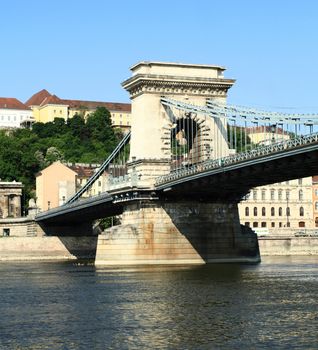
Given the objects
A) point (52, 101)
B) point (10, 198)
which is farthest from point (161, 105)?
point (52, 101)

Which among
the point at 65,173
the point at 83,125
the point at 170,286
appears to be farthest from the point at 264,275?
the point at 83,125

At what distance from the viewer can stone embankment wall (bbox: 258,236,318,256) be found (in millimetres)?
91500

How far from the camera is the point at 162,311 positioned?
34.1 m

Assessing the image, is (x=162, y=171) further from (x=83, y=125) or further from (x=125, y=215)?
(x=83, y=125)

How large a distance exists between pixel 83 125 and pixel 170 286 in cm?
12607

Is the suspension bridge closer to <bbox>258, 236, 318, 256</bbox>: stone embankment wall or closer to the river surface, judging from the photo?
the river surface

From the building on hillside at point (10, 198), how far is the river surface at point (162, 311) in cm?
6697

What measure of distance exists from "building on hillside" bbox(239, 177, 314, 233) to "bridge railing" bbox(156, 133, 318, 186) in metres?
51.9

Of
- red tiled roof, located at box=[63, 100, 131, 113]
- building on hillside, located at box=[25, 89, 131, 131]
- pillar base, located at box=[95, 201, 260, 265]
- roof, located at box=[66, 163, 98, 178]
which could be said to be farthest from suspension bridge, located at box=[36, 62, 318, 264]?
red tiled roof, located at box=[63, 100, 131, 113]

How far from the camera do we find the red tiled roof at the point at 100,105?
192m

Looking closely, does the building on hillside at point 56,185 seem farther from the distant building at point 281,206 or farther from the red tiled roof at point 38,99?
the red tiled roof at point 38,99

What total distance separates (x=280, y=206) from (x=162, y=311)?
82475 millimetres

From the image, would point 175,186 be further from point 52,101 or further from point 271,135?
point 52,101

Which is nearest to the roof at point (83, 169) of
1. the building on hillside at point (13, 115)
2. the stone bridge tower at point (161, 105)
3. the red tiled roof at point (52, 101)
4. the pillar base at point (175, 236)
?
the red tiled roof at point (52, 101)
